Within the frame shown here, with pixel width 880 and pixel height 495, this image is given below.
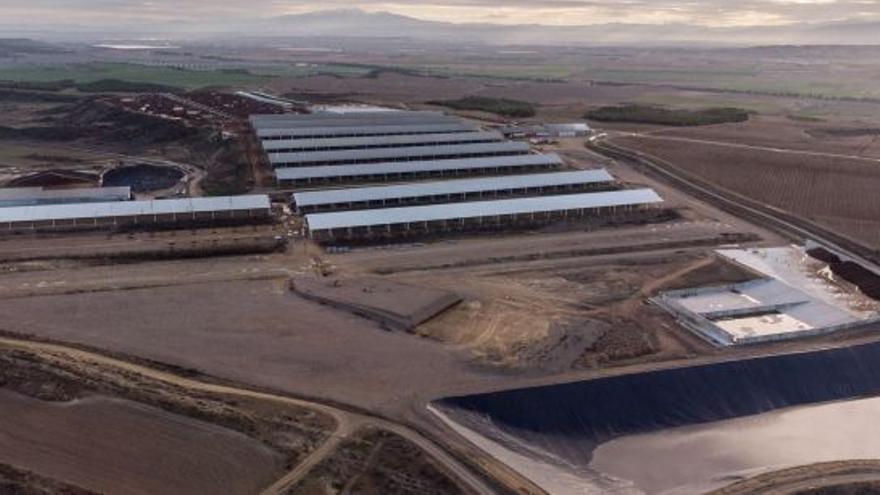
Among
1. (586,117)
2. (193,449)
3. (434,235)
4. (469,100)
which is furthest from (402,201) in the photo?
(469,100)

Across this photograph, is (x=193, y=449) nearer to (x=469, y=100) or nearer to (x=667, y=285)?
(x=667, y=285)

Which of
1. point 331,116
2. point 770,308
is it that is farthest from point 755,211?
point 331,116

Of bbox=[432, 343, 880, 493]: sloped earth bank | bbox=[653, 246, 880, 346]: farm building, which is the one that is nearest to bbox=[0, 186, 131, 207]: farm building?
bbox=[432, 343, 880, 493]: sloped earth bank

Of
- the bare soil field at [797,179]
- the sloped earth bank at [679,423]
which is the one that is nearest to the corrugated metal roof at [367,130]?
the bare soil field at [797,179]

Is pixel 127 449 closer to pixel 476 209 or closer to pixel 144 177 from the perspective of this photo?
pixel 476 209

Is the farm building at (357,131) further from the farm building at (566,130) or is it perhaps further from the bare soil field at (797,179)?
the bare soil field at (797,179)
